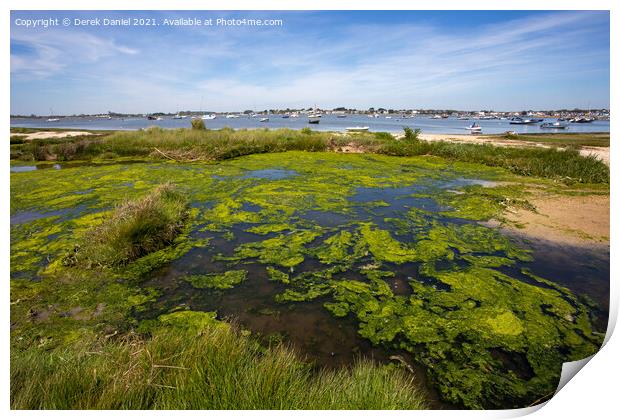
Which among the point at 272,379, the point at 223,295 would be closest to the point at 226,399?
the point at 272,379

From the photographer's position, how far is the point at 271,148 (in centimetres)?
1716

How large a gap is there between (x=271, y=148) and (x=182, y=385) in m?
15.9

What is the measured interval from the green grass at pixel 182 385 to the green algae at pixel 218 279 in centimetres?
205

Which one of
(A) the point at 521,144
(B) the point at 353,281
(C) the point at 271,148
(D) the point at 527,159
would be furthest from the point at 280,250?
(A) the point at 521,144

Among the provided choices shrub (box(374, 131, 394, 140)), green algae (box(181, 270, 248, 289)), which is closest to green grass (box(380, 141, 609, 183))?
shrub (box(374, 131, 394, 140))

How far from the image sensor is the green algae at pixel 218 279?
4.45 m

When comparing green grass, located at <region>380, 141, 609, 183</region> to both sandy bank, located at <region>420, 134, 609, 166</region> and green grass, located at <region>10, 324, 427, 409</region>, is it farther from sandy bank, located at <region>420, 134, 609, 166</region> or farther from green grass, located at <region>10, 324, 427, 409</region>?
green grass, located at <region>10, 324, 427, 409</region>

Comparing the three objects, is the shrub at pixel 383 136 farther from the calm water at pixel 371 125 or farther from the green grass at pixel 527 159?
the calm water at pixel 371 125

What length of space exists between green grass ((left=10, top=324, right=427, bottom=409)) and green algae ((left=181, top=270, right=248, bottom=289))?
2.05m

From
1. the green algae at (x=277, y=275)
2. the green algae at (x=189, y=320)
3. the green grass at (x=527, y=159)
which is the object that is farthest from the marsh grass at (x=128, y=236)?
the green grass at (x=527, y=159)

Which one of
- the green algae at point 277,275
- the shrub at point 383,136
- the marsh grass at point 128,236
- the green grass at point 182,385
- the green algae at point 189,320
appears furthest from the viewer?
the shrub at point 383,136

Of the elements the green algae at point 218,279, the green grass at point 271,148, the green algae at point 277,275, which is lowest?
the green algae at point 277,275

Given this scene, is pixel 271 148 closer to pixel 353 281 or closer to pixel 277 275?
pixel 277 275
